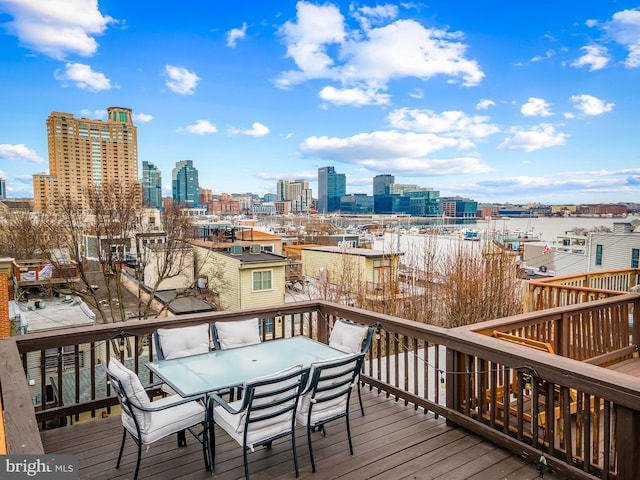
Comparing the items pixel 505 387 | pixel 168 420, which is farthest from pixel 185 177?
pixel 505 387

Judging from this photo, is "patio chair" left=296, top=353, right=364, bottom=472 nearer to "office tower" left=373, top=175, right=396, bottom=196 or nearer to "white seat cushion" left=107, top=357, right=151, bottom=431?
"white seat cushion" left=107, top=357, right=151, bottom=431

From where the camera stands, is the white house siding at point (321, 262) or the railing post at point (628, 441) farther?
the white house siding at point (321, 262)

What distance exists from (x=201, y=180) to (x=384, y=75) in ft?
258

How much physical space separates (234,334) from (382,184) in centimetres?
5900

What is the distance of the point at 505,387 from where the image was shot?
293 cm

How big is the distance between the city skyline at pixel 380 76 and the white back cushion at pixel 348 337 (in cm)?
1345

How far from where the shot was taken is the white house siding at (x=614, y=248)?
579 inches

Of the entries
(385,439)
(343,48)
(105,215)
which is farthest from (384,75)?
(385,439)

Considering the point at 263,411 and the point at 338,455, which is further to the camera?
the point at 338,455

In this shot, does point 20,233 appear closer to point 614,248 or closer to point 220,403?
point 220,403

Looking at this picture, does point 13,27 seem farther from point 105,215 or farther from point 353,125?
point 353,125

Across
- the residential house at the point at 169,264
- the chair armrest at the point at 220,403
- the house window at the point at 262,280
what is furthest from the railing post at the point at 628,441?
the house window at the point at 262,280

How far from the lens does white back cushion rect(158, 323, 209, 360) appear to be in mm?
3580

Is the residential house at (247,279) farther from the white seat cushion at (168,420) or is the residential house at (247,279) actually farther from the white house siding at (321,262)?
the white seat cushion at (168,420)
